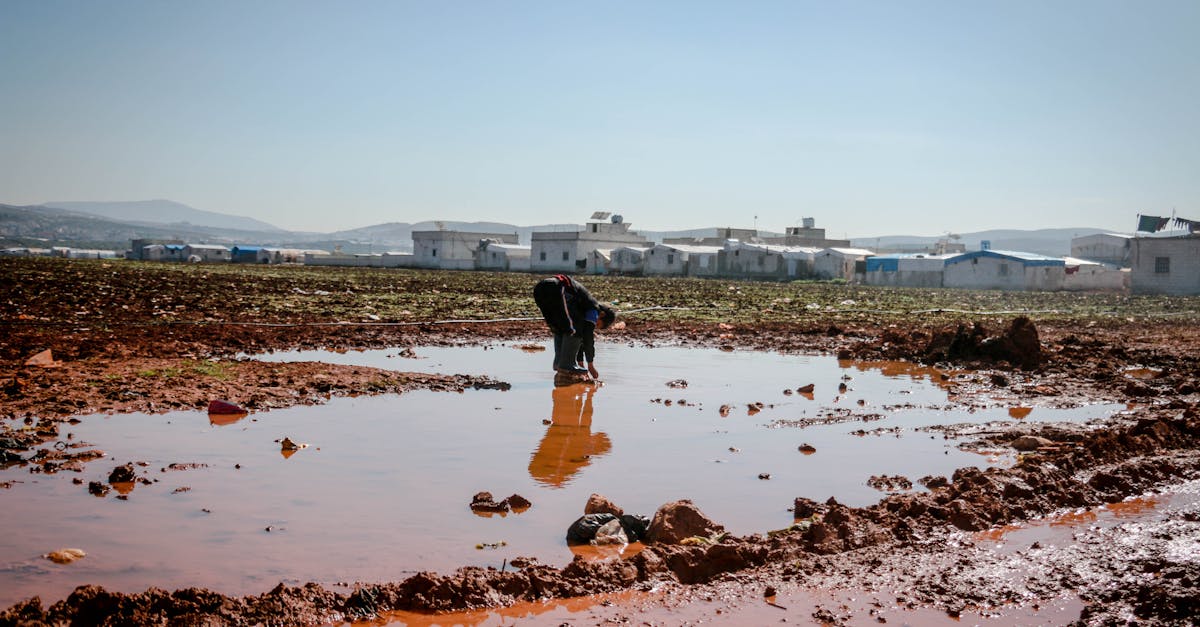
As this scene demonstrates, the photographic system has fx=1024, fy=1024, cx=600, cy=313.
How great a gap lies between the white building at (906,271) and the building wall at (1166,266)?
36.3 feet

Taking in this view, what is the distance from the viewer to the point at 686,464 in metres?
8.57

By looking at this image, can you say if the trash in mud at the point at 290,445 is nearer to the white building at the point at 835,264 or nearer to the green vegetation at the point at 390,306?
the green vegetation at the point at 390,306

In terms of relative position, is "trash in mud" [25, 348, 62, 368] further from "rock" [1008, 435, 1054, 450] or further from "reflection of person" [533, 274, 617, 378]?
"rock" [1008, 435, 1054, 450]

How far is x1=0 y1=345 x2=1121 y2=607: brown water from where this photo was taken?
579 centimetres

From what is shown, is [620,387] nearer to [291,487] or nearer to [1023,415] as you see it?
[1023,415]

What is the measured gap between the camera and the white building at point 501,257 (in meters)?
86.4

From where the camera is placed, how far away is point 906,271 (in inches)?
2477

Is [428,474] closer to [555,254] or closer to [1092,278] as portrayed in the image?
[1092,278]

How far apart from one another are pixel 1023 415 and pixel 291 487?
8.17 metres

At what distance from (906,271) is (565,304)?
174 ft

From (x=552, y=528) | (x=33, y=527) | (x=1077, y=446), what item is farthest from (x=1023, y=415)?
(x=33, y=527)

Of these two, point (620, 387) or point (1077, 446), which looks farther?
point (620, 387)

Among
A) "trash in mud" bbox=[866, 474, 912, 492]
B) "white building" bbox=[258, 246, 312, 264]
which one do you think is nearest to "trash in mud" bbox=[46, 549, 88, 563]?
"trash in mud" bbox=[866, 474, 912, 492]

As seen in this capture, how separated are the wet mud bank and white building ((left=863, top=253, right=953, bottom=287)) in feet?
183
